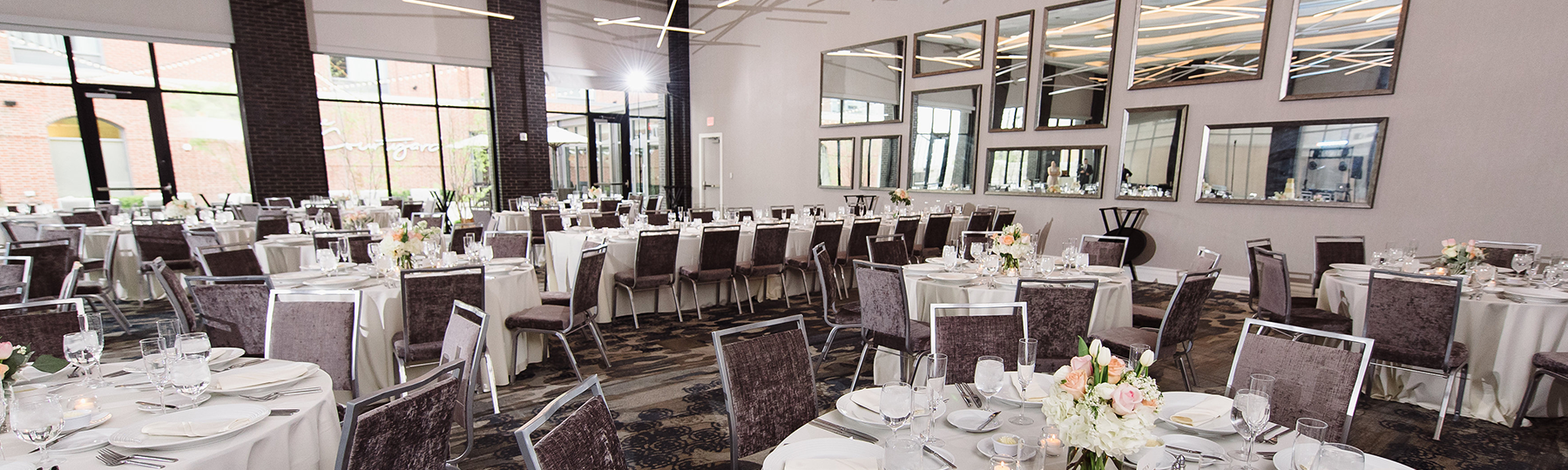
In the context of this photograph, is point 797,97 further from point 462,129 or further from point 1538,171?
point 1538,171

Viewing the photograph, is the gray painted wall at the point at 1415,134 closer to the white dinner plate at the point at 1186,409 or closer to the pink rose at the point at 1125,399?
the white dinner plate at the point at 1186,409


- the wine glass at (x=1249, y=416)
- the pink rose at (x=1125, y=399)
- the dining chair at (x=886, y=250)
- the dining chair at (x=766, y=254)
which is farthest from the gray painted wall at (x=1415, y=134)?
the pink rose at (x=1125, y=399)

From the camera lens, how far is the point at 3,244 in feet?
20.1

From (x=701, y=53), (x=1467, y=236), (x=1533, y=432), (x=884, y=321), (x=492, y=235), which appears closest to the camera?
(x=1533, y=432)

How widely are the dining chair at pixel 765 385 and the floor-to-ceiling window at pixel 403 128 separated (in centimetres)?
1115

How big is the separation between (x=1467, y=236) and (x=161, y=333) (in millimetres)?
9349

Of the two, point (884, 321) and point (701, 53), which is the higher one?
point (701, 53)

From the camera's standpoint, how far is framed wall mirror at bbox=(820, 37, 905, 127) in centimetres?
1041

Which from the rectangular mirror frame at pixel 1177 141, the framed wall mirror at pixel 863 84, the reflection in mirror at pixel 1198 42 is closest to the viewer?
the reflection in mirror at pixel 1198 42

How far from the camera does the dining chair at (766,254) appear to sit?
596 cm

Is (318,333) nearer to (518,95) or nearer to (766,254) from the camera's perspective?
(766,254)

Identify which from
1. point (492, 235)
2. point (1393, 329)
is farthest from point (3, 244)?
point (1393, 329)

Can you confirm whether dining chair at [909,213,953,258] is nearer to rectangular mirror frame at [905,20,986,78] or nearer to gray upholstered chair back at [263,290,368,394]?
rectangular mirror frame at [905,20,986,78]

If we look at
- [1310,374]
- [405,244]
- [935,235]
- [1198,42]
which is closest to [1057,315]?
[1310,374]
